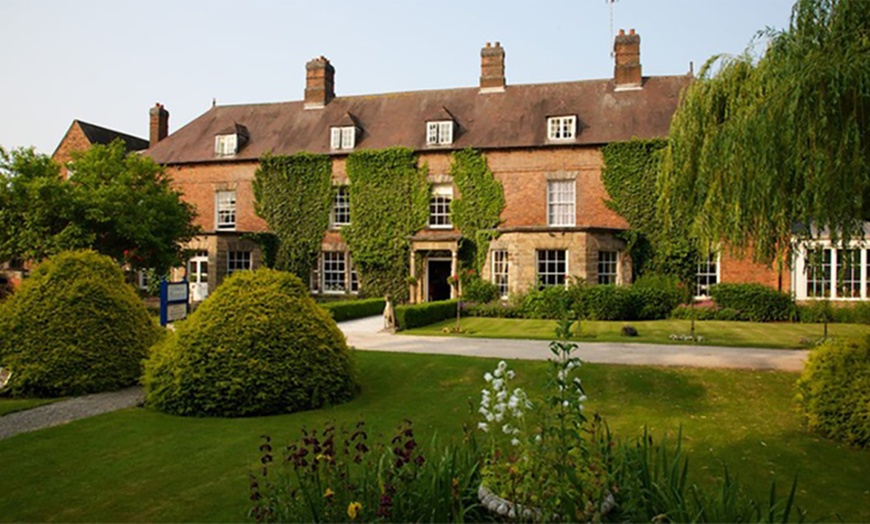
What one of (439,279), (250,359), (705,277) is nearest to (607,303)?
(705,277)

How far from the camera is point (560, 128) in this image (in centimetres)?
2444

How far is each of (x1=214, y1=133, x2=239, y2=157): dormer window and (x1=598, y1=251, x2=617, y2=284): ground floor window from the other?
58.2 ft

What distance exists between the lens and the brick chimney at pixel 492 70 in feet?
90.0

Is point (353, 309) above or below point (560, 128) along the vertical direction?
below

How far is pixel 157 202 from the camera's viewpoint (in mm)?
20078

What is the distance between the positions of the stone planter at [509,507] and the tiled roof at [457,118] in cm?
2092

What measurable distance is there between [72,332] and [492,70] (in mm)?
22526

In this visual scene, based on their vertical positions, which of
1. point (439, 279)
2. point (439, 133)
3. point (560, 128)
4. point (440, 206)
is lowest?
point (439, 279)

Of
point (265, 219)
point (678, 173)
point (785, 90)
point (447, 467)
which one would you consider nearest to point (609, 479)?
point (447, 467)

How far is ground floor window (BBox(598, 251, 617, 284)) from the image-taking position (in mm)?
22875

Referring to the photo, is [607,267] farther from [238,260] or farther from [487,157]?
[238,260]

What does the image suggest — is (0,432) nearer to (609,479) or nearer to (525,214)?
(609,479)

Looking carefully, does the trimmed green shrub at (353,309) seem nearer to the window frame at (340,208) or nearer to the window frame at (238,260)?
the window frame at (340,208)

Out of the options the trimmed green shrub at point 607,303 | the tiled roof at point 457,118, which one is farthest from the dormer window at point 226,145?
the trimmed green shrub at point 607,303
